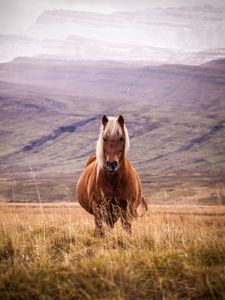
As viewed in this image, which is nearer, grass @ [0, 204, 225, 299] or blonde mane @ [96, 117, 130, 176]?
grass @ [0, 204, 225, 299]

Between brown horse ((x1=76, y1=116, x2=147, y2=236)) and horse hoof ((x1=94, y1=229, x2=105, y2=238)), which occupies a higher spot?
brown horse ((x1=76, y1=116, x2=147, y2=236))

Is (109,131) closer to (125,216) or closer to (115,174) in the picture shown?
(115,174)

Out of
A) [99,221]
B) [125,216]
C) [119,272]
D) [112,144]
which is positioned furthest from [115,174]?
[119,272]

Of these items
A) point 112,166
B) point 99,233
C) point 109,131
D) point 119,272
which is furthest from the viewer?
point 109,131

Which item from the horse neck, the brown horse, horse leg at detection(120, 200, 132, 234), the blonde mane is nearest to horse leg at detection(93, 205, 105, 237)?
the brown horse

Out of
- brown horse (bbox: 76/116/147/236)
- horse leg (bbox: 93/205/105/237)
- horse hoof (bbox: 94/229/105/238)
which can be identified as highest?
brown horse (bbox: 76/116/147/236)

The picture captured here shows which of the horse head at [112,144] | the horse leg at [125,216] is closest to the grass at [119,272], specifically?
the horse leg at [125,216]

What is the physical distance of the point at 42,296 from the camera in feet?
19.0

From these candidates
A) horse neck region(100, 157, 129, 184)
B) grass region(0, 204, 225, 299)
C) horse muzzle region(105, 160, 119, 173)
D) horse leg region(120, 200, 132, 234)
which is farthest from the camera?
horse neck region(100, 157, 129, 184)

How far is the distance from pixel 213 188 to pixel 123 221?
118 metres

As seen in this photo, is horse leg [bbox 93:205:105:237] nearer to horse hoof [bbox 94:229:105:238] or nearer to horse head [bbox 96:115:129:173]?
horse hoof [bbox 94:229:105:238]

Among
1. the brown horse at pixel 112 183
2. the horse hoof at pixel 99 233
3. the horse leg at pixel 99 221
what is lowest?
the horse hoof at pixel 99 233

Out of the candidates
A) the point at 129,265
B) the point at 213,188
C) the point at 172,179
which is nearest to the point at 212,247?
the point at 129,265

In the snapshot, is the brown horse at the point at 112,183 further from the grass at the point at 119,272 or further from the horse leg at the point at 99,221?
the grass at the point at 119,272
